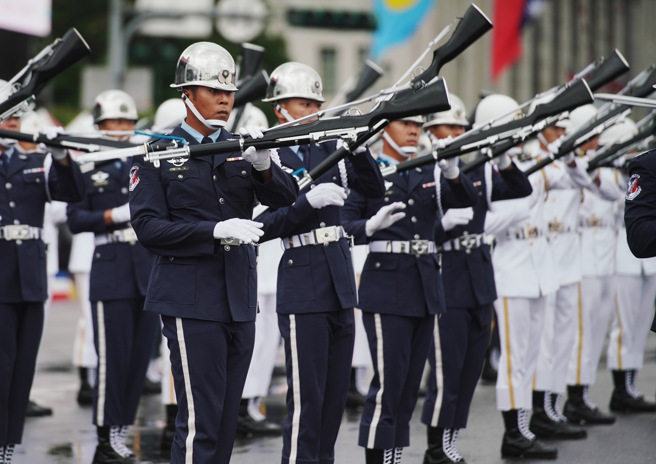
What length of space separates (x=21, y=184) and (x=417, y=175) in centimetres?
240

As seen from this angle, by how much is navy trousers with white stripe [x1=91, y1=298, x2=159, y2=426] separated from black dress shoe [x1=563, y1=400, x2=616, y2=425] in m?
3.33

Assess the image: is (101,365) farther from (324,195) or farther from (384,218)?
(324,195)

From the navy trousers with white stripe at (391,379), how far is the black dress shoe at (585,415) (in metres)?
2.69

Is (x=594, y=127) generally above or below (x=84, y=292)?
above

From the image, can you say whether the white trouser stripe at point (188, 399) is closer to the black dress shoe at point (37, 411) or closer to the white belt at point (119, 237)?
the white belt at point (119, 237)

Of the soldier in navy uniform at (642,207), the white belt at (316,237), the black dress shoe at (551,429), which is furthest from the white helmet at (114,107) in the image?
the soldier in navy uniform at (642,207)

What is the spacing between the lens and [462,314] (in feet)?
25.8

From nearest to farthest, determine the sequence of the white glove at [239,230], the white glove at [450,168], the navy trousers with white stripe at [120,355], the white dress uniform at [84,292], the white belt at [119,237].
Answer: the white glove at [239,230]
the white glove at [450,168]
the navy trousers with white stripe at [120,355]
the white belt at [119,237]
the white dress uniform at [84,292]

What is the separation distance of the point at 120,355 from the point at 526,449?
8.99 feet

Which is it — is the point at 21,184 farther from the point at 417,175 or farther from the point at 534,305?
the point at 534,305

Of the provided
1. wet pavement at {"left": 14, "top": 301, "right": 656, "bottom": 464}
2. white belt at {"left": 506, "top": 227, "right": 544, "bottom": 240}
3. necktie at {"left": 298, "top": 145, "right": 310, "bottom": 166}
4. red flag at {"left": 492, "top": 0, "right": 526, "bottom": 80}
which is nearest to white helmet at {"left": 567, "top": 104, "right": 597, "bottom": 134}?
white belt at {"left": 506, "top": 227, "right": 544, "bottom": 240}

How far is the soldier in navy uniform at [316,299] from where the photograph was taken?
6.59m

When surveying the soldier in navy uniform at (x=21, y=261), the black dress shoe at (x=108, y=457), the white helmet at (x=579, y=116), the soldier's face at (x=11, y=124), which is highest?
the white helmet at (x=579, y=116)

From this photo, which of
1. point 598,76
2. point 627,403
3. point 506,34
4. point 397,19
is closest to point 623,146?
Answer: point 598,76
